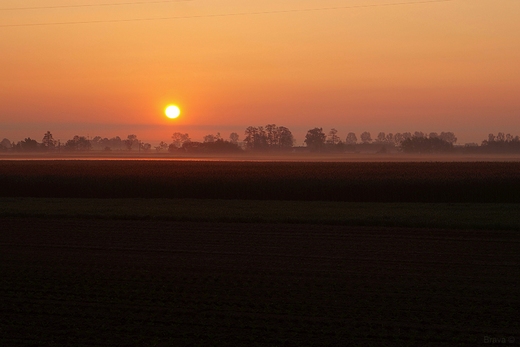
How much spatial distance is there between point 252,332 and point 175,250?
707 cm

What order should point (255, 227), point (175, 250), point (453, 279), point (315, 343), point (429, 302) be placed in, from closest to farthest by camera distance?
point (315, 343), point (429, 302), point (453, 279), point (175, 250), point (255, 227)

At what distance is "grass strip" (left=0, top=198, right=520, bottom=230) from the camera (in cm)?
2098

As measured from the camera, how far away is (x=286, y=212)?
24.0m

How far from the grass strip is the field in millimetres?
84

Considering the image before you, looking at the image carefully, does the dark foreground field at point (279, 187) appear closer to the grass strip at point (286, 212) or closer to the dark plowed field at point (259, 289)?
the grass strip at point (286, 212)

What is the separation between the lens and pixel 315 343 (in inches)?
317

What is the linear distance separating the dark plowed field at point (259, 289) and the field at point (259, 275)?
0.03 meters

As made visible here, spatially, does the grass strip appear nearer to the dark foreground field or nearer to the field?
the field

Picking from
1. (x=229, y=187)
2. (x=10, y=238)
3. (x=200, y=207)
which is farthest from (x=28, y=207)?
(x=229, y=187)

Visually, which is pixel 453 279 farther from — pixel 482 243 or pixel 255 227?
pixel 255 227

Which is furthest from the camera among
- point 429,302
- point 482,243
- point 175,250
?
point 482,243

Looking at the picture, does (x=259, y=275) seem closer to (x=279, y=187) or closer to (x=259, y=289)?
(x=259, y=289)

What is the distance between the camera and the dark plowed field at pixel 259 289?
8469 millimetres

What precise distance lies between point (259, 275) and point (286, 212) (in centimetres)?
1194
